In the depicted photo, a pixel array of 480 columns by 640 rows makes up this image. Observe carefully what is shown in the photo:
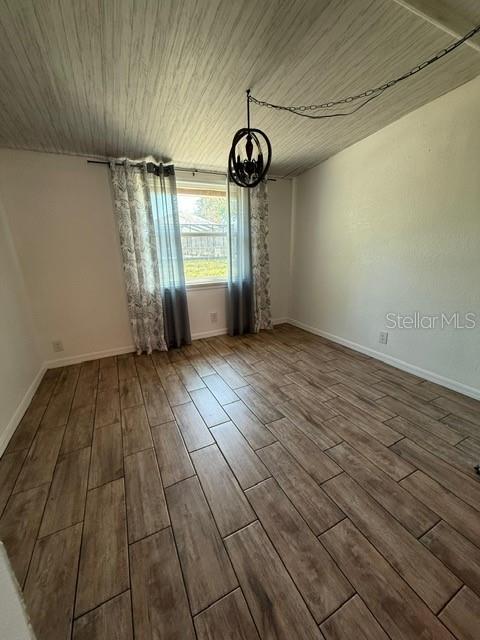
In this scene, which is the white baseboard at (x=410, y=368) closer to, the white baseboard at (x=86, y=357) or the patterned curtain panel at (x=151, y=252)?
the patterned curtain panel at (x=151, y=252)

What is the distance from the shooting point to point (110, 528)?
1142mm

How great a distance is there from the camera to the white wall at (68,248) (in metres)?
2.39

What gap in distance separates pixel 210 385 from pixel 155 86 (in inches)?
91.7

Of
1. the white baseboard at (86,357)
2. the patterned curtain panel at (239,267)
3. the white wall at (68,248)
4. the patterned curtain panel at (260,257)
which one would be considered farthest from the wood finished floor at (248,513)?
the patterned curtain panel at (260,257)

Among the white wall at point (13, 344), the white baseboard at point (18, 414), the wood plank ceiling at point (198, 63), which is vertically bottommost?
the white baseboard at point (18, 414)

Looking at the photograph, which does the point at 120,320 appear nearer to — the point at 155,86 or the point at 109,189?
the point at 109,189

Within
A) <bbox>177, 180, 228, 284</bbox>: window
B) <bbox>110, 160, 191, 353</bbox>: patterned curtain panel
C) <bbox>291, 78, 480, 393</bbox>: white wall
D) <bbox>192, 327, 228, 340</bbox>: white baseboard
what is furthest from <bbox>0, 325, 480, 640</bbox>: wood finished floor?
<bbox>177, 180, 228, 284</bbox>: window

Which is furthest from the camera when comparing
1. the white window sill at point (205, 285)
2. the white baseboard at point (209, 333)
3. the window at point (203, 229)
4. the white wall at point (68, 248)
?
the white baseboard at point (209, 333)

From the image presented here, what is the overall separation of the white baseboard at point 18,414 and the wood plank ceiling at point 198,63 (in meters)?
2.21

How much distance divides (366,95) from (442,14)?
0.61 metres

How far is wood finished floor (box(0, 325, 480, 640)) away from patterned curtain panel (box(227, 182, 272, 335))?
156 cm

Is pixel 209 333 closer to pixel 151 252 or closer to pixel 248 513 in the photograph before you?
pixel 151 252

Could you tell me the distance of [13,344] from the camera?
208 cm

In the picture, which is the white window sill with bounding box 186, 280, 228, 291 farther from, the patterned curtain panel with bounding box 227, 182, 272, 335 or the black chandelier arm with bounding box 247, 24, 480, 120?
the black chandelier arm with bounding box 247, 24, 480, 120
